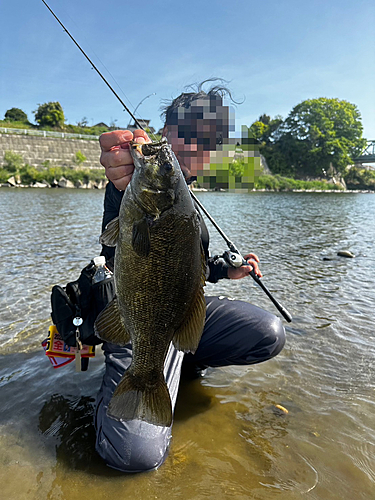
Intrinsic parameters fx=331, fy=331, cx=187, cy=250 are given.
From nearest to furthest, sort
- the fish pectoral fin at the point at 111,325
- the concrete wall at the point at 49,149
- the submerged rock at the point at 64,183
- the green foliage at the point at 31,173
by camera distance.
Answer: the fish pectoral fin at the point at 111,325, the green foliage at the point at 31,173, the submerged rock at the point at 64,183, the concrete wall at the point at 49,149

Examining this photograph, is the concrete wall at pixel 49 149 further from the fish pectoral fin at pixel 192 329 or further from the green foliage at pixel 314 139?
the fish pectoral fin at pixel 192 329

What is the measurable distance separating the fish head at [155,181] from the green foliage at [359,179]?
97508 mm

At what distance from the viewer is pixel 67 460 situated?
7.83 ft

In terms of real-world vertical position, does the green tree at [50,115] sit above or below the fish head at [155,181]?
above

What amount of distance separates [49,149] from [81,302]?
58255mm

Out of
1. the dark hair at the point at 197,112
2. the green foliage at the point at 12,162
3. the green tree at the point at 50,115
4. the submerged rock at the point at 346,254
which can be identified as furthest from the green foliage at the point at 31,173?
the dark hair at the point at 197,112

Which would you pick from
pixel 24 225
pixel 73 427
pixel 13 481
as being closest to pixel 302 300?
pixel 73 427

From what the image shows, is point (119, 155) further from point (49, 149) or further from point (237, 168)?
point (49, 149)

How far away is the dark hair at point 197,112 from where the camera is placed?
10.5 feet

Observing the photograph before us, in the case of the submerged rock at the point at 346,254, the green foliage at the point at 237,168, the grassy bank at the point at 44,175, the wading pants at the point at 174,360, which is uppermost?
the grassy bank at the point at 44,175

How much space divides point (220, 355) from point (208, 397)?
42 centimetres

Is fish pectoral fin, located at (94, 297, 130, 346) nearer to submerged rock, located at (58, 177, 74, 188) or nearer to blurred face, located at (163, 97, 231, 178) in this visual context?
blurred face, located at (163, 97, 231, 178)

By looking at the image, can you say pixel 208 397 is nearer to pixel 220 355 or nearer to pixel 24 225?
pixel 220 355

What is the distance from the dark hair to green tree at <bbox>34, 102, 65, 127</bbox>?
75773 mm
